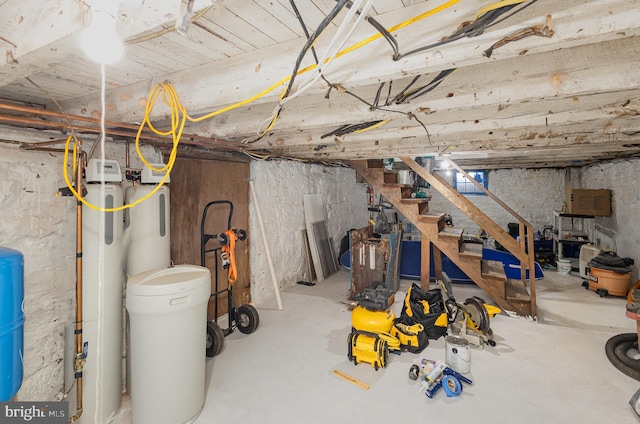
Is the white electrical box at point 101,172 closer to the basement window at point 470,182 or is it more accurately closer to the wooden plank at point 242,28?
the wooden plank at point 242,28

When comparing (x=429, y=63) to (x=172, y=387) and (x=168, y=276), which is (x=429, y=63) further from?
(x=172, y=387)

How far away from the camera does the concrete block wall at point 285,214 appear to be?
373 cm

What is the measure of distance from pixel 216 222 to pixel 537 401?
3.05 meters

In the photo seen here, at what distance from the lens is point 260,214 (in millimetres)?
3580

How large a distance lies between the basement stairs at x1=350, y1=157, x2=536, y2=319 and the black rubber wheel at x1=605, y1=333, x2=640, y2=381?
→ 75 centimetres

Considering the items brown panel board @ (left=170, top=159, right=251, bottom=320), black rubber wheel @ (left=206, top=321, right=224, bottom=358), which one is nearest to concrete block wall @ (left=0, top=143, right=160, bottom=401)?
brown panel board @ (left=170, top=159, right=251, bottom=320)

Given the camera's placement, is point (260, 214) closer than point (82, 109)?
No

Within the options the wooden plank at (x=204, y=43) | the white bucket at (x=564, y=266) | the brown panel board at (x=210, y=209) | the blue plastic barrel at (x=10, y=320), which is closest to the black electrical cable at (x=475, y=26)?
the wooden plank at (x=204, y=43)

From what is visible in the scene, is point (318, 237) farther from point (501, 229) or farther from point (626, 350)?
point (626, 350)

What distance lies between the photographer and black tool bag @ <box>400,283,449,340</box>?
281 cm

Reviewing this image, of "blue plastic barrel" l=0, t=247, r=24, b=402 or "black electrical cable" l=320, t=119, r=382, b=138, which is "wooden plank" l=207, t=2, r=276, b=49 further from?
"blue plastic barrel" l=0, t=247, r=24, b=402

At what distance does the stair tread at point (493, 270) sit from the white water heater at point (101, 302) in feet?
11.8

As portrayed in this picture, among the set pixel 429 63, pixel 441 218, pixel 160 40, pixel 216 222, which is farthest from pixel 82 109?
pixel 441 218

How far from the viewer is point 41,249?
1867 millimetres
